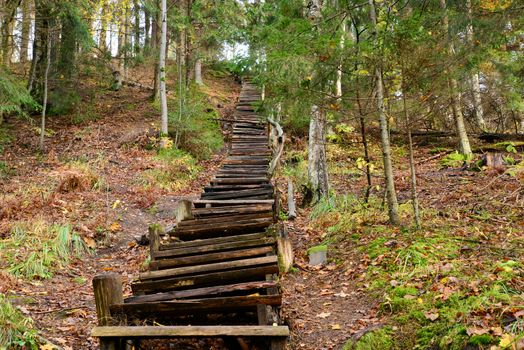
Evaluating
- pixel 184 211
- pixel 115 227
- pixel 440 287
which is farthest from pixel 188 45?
pixel 440 287

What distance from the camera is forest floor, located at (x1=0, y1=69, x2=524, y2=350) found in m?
4.27

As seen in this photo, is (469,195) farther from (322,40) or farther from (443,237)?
(322,40)

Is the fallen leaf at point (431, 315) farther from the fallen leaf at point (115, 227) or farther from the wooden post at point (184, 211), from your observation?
the fallen leaf at point (115, 227)

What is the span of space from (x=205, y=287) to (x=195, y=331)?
1.37m

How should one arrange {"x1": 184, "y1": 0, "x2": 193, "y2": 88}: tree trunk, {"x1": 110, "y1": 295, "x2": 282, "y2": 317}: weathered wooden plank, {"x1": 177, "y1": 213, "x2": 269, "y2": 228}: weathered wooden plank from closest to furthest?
{"x1": 110, "y1": 295, "x2": 282, "y2": 317}: weathered wooden plank
{"x1": 177, "y1": 213, "x2": 269, "y2": 228}: weathered wooden plank
{"x1": 184, "y1": 0, "x2": 193, "y2": 88}: tree trunk

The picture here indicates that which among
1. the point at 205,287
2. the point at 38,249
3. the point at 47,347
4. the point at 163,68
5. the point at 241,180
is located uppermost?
the point at 163,68

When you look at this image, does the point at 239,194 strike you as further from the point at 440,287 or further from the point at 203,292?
the point at 440,287

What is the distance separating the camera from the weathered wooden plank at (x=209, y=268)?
543cm

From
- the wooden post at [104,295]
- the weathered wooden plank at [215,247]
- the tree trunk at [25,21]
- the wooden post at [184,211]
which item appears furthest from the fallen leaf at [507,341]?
the tree trunk at [25,21]

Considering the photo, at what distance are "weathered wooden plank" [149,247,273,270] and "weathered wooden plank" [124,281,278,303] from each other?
863 mm

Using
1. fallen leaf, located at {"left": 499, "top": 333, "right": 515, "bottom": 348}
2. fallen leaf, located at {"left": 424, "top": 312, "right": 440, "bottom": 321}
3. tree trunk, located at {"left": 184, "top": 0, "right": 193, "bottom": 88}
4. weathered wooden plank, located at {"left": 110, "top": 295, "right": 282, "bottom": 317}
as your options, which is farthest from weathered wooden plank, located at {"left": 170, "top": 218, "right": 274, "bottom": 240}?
tree trunk, located at {"left": 184, "top": 0, "right": 193, "bottom": 88}

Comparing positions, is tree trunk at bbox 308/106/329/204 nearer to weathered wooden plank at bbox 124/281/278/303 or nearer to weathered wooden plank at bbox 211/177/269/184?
weathered wooden plank at bbox 211/177/269/184

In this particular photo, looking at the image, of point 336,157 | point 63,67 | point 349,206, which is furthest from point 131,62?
point 349,206

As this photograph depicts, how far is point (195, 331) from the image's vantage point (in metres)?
3.82
